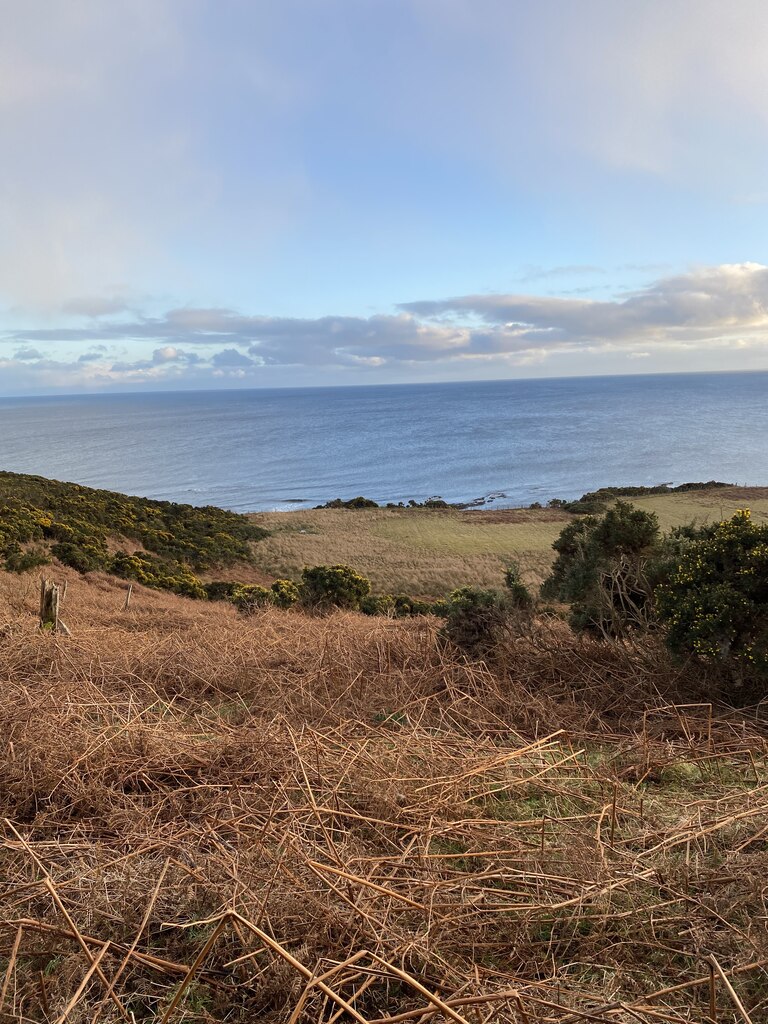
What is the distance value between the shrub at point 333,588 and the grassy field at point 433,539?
6.70 metres

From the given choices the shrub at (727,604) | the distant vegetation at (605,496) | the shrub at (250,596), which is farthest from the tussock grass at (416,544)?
the shrub at (727,604)

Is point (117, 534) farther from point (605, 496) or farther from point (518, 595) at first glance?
point (605, 496)

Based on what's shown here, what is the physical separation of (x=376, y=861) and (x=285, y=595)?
1675cm

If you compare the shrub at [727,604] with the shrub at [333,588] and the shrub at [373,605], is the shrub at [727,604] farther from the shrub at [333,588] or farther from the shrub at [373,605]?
the shrub at [333,588]

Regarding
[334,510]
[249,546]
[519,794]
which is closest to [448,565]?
[249,546]

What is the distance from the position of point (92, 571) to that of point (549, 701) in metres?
20.2

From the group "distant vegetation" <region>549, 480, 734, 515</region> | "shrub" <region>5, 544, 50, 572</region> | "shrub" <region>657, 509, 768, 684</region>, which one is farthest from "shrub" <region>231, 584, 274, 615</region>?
"distant vegetation" <region>549, 480, 734, 515</region>

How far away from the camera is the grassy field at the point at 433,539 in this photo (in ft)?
94.9

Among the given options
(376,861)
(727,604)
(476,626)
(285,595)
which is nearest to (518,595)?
(476,626)

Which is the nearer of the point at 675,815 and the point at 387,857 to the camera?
the point at 387,857

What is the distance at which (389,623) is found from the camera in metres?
8.02

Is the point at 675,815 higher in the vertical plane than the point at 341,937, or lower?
lower

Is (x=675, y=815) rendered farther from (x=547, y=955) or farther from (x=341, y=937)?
(x=341, y=937)

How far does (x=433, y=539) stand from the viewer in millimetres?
38094
